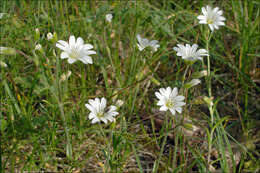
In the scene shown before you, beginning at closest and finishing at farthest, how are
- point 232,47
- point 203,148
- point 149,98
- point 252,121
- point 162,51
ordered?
point 203,148, point 252,121, point 149,98, point 162,51, point 232,47

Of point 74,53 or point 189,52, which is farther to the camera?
point 189,52

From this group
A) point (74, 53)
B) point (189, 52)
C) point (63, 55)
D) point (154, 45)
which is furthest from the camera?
point (154, 45)

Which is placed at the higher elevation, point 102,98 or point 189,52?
point 189,52

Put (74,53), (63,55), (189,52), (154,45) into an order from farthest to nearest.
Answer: (154,45), (189,52), (74,53), (63,55)

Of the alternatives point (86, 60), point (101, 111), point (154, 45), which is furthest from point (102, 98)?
point (154, 45)

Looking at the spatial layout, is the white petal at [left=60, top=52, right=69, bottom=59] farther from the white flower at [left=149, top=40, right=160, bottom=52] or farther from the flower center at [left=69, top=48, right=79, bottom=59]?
the white flower at [left=149, top=40, right=160, bottom=52]

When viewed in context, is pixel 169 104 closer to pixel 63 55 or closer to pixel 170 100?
pixel 170 100

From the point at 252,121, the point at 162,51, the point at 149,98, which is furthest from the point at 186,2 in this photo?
the point at 252,121

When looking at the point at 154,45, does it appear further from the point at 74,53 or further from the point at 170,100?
the point at 74,53

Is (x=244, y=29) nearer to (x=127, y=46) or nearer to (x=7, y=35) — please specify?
(x=127, y=46)
